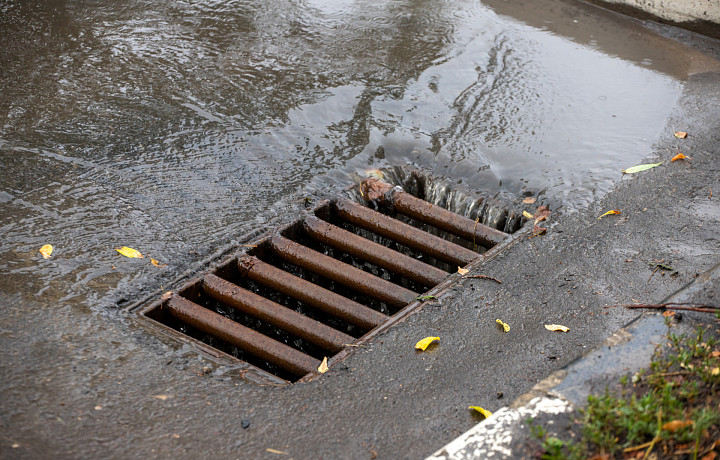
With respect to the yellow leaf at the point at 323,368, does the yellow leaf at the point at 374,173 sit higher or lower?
higher

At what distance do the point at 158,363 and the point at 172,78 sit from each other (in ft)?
8.83

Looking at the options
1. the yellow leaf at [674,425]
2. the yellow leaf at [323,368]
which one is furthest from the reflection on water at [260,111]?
the yellow leaf at [674,425]

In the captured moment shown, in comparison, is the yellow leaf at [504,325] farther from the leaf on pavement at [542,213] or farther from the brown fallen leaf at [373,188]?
the brown fallen leaf at [373,188]

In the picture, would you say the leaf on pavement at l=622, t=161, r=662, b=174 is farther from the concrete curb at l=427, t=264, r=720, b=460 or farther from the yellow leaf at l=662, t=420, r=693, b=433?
the yellow leaf at l=662, t=420, r=693, b=433

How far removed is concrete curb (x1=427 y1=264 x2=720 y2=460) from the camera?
6.36ft

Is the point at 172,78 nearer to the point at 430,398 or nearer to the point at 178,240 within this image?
the point at 178,240

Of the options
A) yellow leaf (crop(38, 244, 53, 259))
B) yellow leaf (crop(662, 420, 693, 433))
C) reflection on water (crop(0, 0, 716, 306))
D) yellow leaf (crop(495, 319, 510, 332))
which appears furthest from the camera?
reflection on water (crop(0, 0, 716, 306))

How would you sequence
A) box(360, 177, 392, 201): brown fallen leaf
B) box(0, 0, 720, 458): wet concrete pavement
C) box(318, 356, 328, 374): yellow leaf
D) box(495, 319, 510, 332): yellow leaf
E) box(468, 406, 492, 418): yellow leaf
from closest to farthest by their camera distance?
box(0, 0, 720, 458): wet concrete pavement → box(468, 406, 492, 418): yellow leaf → box(318, 356, 328, 374): yellow leaf → box(495, 319, 510, 332): yellow leaf → box(360, 177, 392, 201): brown fallen leaf

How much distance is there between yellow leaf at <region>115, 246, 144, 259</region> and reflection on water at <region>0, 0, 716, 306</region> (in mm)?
52

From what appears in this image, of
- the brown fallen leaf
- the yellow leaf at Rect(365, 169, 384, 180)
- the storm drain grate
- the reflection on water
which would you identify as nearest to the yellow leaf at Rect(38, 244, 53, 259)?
the reflection on water

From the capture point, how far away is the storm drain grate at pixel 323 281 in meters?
2.97

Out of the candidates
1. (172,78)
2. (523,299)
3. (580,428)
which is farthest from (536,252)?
(172,78)

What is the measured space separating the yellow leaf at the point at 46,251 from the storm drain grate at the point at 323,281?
23.6 inches

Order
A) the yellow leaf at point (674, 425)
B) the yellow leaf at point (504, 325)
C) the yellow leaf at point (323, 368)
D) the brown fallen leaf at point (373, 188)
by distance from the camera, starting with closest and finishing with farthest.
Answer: the yellow leaf at point (674, 425) → the yellow leaf at point (323, 368) → the yellow leaf at point (504, 325) → the brown fallen leaf at point (373, 188)
